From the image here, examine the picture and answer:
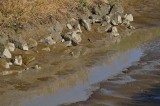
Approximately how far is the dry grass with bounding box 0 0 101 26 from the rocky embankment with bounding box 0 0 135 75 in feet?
1.57

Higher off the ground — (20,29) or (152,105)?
(20,29)

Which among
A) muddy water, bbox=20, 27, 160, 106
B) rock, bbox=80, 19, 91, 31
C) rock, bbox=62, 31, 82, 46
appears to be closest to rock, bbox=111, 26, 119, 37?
muddy water, bbox=20, 27, 160, 106

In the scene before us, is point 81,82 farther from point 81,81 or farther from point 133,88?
point 133,88

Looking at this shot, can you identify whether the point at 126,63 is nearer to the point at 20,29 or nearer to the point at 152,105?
the point at 20,29

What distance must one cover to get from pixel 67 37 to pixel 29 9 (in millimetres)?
1715

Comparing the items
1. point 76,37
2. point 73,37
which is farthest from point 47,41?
point 76,37

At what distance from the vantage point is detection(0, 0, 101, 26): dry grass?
16297 millimetres

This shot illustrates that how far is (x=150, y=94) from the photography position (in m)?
11.6

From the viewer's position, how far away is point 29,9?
17266 mm

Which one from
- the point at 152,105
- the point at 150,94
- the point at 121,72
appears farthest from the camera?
the point at 121,72

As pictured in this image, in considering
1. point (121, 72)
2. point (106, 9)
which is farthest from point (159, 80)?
point (106, 9)

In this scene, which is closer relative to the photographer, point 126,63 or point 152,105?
point 152,105

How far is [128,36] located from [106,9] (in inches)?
81.9

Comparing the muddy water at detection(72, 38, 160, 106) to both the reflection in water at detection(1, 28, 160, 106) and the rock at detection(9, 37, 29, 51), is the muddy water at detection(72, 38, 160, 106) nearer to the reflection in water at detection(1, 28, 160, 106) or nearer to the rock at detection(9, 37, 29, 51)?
the reflection in water at detection(1, 28, 160, 106)
